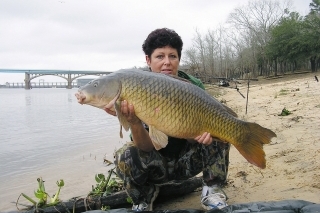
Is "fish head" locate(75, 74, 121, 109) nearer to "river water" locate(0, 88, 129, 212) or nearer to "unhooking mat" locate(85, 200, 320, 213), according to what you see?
"unhooking mat" locate(85, 200, 320, 213)

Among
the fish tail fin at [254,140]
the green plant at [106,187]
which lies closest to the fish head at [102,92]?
the fish tail fin at [254,140]

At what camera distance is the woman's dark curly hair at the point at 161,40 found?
8.70 feet

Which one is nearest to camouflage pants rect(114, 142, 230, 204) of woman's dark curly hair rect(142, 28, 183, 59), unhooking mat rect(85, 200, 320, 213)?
unhooking mat rect(85, 200, 320, 213)

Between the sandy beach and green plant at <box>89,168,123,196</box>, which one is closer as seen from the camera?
the sandy beach

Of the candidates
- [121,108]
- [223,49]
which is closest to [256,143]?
[121,108]

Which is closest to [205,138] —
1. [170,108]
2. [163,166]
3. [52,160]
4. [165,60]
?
[170,108]

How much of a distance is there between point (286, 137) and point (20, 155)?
4684mm

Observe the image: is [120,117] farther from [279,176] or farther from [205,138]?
[279,176]

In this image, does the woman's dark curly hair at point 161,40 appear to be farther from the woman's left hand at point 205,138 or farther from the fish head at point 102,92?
the woman's left hand at point 205,138

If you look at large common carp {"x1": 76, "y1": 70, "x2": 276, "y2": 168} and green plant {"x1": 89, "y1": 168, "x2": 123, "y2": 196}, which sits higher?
large common carp {"x1": 76, "y1": 70, "x2": 276, "y2": 168}

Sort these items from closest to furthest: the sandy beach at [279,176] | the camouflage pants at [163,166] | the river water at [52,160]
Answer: the camouflage pants at [163,166] < the sandy beach at [279,176] < the river water at [52,160]

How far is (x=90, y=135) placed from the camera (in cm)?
863

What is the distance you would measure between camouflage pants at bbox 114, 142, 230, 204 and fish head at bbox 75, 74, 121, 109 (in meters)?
0.60

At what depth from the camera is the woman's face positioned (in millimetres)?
2619
